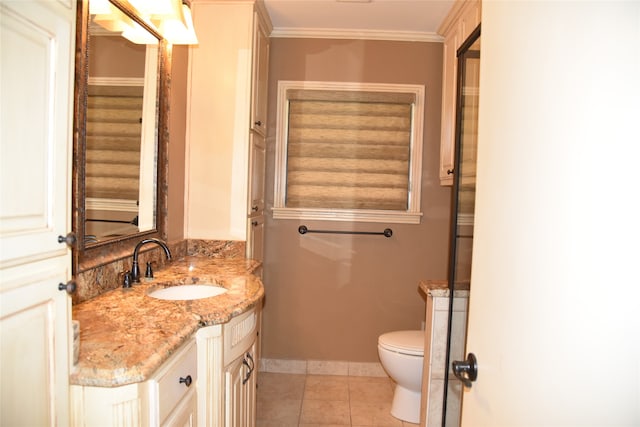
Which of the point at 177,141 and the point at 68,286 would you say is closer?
the point at 68,286

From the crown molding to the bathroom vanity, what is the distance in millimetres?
1827

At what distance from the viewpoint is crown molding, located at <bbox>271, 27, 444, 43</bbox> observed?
3.12 m

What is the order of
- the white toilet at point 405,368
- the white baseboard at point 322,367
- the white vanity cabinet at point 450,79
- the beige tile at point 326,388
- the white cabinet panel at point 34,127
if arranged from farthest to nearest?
1. the white baseboard at point 322,367
2. the beige tile at point 326,388
3. the white vanity cabinet at point 450,79
4. the white toilet at point 405,368
5. the white cabinet panel at point 34,127

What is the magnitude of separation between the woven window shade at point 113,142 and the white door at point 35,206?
33.1 inches

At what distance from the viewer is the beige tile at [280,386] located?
2.95 meters

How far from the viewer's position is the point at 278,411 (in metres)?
2.74

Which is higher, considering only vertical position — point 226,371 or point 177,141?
point 177,141

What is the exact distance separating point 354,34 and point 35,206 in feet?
8.95

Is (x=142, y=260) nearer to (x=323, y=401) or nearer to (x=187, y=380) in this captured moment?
(x=187, y=380)

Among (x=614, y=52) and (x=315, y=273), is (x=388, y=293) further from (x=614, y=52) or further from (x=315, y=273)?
(x=614, y=52)

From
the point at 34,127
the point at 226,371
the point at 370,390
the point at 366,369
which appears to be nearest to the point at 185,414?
the point at 226,371

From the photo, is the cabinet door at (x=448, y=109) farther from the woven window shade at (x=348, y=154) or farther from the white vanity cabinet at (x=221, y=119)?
the white vanity cabinet at (x=221, y=119)

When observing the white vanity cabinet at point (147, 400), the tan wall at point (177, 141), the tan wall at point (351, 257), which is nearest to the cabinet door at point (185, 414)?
the white vanity cabinet at point (147, 400)

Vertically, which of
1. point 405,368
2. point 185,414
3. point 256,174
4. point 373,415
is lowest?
point 373,415
